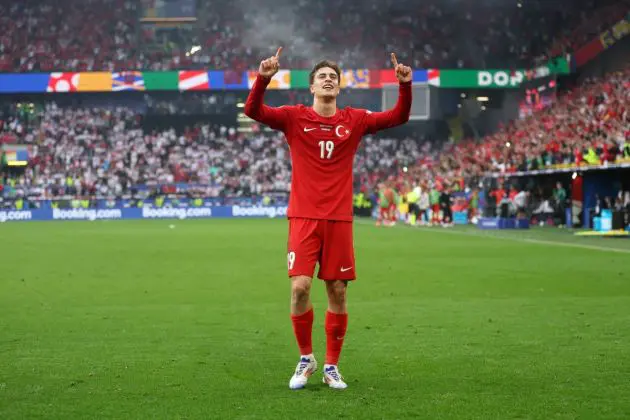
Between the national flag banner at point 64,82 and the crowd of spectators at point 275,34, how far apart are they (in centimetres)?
157

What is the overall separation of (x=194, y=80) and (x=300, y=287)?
58.9 m

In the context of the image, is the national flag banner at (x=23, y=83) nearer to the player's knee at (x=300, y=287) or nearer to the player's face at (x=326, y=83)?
the player's face at (x=326, y=83)

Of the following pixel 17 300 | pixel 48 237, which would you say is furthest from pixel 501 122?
pixel 17 300

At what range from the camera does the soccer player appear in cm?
730

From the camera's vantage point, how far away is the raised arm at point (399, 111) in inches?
291

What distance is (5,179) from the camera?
64.8 metres

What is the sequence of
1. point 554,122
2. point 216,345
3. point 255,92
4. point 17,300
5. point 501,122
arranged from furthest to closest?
point 501,122, point 554,122, point 17,300, point 216,345, point 255,92

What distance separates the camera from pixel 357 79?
62312 millimetres

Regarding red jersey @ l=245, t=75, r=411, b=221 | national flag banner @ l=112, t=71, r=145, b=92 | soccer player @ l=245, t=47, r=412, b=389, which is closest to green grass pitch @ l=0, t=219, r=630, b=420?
soccer player @ l=245, t=47, r=412, b=389

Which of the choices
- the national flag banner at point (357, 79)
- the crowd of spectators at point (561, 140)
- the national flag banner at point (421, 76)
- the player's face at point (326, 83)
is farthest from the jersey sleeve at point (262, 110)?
the national flag banner at point (421, 76)

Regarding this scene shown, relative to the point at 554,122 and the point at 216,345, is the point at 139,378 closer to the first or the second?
the point at 216,345

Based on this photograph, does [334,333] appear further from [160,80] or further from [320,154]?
[160,80]

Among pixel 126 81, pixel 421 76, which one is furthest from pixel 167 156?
pixel 421 76

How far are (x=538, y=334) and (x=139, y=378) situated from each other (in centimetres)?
423
